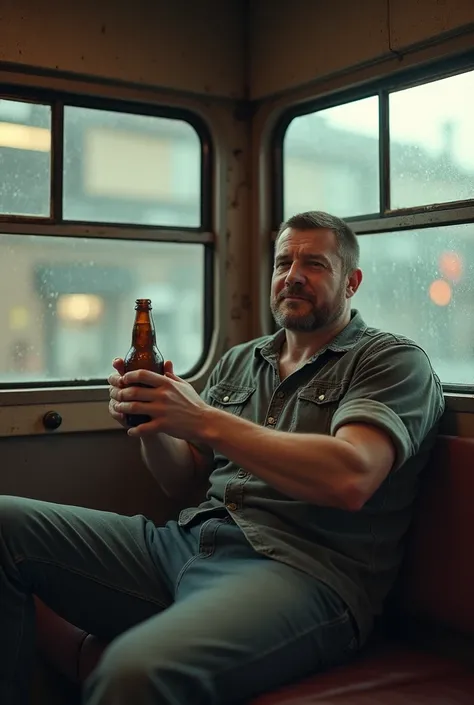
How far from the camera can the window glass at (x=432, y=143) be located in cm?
245

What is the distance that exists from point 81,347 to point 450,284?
1259mm

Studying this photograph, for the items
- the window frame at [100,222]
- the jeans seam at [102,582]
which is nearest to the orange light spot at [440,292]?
the window frame at [100,222]

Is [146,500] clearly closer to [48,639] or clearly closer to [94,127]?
[48,639]

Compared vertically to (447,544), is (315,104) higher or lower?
higher

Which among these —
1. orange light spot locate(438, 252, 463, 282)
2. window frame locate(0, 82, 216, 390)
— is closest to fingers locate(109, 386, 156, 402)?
window frame locate(0, 82, 216, 390)

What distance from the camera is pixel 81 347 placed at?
2.92 m

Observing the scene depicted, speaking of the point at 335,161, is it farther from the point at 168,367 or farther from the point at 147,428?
the point at 147,428

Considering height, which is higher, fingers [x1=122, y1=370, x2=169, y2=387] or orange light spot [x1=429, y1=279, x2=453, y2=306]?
orange light spot [x1=429, y1=279, x2=453, y2=306]

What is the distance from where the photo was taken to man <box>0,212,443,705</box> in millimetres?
1764

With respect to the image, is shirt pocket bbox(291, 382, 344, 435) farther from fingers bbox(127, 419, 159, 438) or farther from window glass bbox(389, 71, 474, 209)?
window glass bbox(389, 71, 474, 209)

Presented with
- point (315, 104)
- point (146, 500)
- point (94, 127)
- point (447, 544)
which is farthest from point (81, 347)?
point (447, 544)

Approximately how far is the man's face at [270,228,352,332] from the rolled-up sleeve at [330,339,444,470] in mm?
224

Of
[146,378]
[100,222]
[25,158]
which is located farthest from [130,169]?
[146,378]

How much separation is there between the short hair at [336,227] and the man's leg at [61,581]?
95cm
